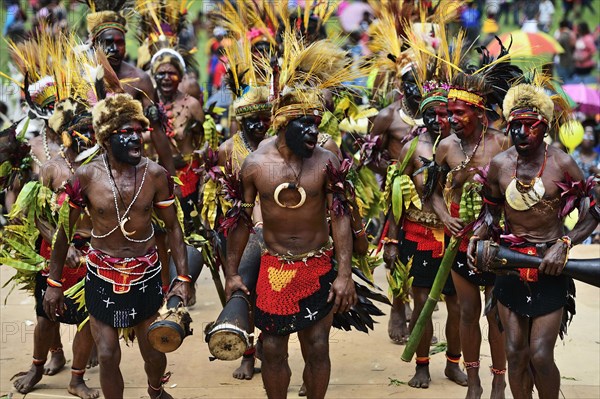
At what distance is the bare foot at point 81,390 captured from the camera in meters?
6.56

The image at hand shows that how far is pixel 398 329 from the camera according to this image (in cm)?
780

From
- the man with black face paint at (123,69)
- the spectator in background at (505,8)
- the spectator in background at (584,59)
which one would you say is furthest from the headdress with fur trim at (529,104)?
the spectator in background at (505,8)

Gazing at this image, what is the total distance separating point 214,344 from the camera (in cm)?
517

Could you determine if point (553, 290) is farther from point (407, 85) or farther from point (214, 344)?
point (407, 85)

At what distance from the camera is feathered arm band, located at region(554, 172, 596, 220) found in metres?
5.27

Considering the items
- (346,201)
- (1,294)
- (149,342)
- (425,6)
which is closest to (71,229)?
(149,342)

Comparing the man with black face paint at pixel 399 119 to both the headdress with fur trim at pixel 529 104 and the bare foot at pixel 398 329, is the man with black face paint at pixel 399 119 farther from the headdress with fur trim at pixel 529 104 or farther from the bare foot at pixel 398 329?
the headdress with fur trim at pixel 529 104

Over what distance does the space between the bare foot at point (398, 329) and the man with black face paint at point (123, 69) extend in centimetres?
230

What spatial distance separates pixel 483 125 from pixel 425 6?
3.39 m

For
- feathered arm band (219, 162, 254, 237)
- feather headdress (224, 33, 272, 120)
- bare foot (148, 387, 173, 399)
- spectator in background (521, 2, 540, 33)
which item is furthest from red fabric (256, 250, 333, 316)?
spectator in background (521, 2, 540, 33)

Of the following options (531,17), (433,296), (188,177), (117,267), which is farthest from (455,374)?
(531,17)

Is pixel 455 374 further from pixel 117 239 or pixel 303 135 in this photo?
pixel 117 239

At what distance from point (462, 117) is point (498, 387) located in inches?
71.1

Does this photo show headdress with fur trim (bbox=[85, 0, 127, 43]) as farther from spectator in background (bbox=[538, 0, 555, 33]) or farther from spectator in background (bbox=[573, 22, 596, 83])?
spectator in background (bbox=[538, 0, 555, 33])
